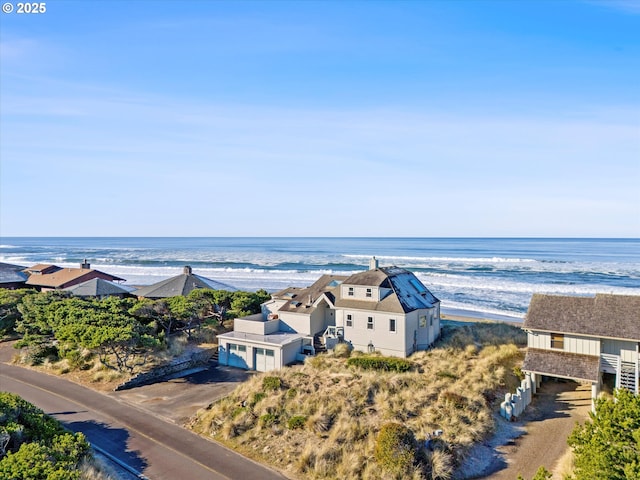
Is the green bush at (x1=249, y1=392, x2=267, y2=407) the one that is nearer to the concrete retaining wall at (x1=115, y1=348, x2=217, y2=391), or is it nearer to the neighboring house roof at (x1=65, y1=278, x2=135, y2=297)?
the concrete retaining wall at (x1=115, y1=348, x2=217, y2=391)

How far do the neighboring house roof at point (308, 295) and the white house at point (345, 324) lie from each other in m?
0.08

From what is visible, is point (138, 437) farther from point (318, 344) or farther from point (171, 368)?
point (318, 344)

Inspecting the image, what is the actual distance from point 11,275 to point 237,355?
35.6 metres

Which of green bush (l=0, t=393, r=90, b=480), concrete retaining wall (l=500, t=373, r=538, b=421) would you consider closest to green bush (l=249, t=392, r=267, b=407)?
green bush (l=0, t=393, r=90, b=480)

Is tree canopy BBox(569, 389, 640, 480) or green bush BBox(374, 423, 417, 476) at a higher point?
tree canopy BBox(569, 389, 640, 480)

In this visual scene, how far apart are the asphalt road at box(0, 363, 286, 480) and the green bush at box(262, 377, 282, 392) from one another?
445 cm

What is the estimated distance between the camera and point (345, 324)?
31.1 meters

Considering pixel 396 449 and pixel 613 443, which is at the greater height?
pixel 613 443

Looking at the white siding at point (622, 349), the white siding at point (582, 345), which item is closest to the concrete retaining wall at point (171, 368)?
the white siding at point (582, 345)

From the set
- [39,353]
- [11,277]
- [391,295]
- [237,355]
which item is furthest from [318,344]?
[11,277]

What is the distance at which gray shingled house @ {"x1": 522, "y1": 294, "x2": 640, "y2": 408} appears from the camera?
70.9ft

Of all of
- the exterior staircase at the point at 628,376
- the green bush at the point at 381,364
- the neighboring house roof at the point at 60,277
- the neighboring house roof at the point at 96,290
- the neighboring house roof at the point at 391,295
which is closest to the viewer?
the exterior staircase at the point at 628,376

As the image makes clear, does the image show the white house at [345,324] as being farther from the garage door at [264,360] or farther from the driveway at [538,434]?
the driveway at [538,434]

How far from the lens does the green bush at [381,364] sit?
2586 cm
